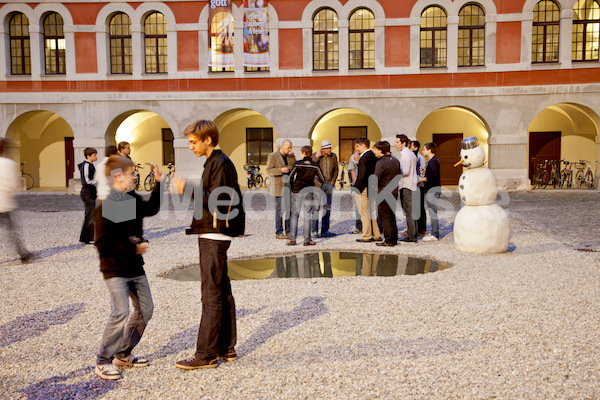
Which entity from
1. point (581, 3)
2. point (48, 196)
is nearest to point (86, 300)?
point (48, 196)

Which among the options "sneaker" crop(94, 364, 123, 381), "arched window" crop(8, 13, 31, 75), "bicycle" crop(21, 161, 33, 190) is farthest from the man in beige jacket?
"bicycle" crop(21, 161, 33, 190)

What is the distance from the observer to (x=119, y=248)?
3.77 meters

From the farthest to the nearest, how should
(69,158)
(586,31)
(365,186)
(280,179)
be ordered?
(69,158) < (586,31) < (280,179) < (365,186)

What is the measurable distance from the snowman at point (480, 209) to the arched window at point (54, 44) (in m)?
18.1

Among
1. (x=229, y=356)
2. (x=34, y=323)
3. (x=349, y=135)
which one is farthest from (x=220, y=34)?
(x=229, y=356)

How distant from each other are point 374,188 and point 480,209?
190 centimetres

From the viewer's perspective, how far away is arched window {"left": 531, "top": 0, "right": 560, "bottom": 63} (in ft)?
65.3

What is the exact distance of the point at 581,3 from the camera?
65.2ft

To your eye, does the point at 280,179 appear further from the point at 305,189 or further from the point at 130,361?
the point at 130,361

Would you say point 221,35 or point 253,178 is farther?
point 253,178

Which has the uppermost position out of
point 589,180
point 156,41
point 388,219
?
point 156,41

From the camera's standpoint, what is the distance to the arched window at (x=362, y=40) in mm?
20375

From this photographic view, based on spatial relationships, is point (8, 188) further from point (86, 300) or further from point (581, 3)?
point (581, 3)

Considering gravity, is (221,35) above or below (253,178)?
above
